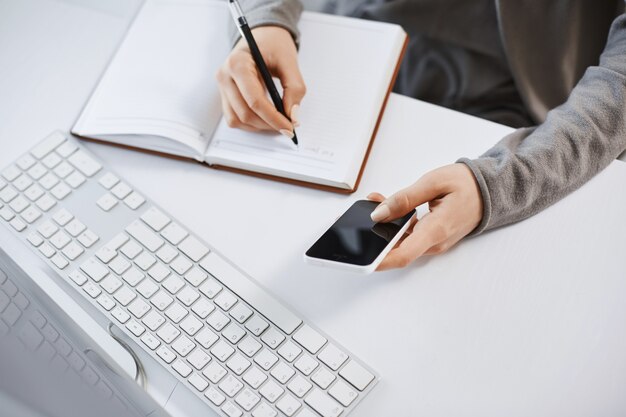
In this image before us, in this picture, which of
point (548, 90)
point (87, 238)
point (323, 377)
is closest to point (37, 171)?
point (87, 238)

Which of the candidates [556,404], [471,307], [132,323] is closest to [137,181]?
[132,323]

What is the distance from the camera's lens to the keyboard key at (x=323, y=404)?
0.60m

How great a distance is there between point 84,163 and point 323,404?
1.40ft

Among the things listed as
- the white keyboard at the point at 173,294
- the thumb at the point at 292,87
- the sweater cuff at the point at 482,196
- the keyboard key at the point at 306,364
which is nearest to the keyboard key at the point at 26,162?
the white keyboard at the point at 173,294

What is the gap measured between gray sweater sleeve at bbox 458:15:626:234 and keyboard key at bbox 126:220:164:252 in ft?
1.18

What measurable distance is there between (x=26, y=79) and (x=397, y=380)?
69 centimetres

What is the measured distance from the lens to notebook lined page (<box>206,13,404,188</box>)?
2.50 feet

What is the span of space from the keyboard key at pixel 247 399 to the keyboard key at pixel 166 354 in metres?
0.08

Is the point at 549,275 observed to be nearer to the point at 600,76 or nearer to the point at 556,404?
the point at 556,404

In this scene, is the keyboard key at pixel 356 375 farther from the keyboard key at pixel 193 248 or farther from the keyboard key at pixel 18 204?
the keyboard key at pixel 18 204

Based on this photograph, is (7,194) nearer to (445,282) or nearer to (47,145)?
(47,145)

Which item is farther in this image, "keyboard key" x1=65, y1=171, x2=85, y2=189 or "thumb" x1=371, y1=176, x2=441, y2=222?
"keyboard key" x1=65, y1=171, x2=85, y2=189

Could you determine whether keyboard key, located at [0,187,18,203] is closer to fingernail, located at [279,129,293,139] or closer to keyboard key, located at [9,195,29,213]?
keyboard key, located at [9,195,29,213]

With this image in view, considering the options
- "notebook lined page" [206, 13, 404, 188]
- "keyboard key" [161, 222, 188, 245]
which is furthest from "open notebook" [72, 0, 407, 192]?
"keyboard key" [161, 222, 188, 245]
